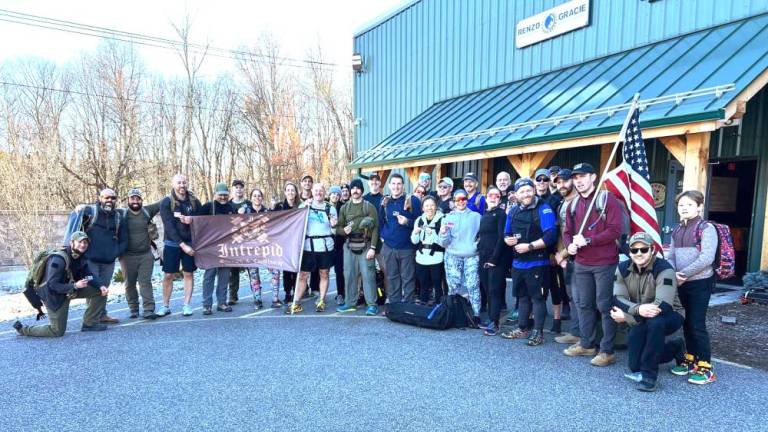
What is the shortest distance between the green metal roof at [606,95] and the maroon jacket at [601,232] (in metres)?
2.52

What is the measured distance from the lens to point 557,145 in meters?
7.85

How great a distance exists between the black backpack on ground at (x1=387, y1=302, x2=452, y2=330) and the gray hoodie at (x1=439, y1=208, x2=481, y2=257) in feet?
2.48

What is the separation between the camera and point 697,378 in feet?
13.2

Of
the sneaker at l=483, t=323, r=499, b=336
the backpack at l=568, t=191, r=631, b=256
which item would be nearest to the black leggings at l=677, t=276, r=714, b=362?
the backpack at l=568, t=191, r=631, b=256

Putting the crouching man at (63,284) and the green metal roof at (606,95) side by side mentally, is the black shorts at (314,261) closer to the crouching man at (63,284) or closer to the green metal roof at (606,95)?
the crouching man at (63,284)

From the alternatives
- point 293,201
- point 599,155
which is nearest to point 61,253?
point 293,201

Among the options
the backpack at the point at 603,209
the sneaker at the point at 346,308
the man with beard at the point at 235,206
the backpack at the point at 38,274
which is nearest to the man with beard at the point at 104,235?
the backpack at the point at 38,274

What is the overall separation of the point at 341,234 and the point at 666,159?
692cm

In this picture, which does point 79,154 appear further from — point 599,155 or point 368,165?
point 599,155

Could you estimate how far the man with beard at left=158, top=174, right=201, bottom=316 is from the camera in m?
6.42

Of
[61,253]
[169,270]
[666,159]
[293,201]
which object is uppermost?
[666,159]

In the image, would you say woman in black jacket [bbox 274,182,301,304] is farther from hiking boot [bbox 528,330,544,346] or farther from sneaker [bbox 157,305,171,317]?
hiking boot [bbox 528,330,544,346]

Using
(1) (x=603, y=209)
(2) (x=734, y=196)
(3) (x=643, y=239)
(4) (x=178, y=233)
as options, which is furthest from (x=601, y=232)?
(2) (x=734, y=196)

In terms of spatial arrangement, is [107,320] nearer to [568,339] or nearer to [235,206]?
[235,206]
